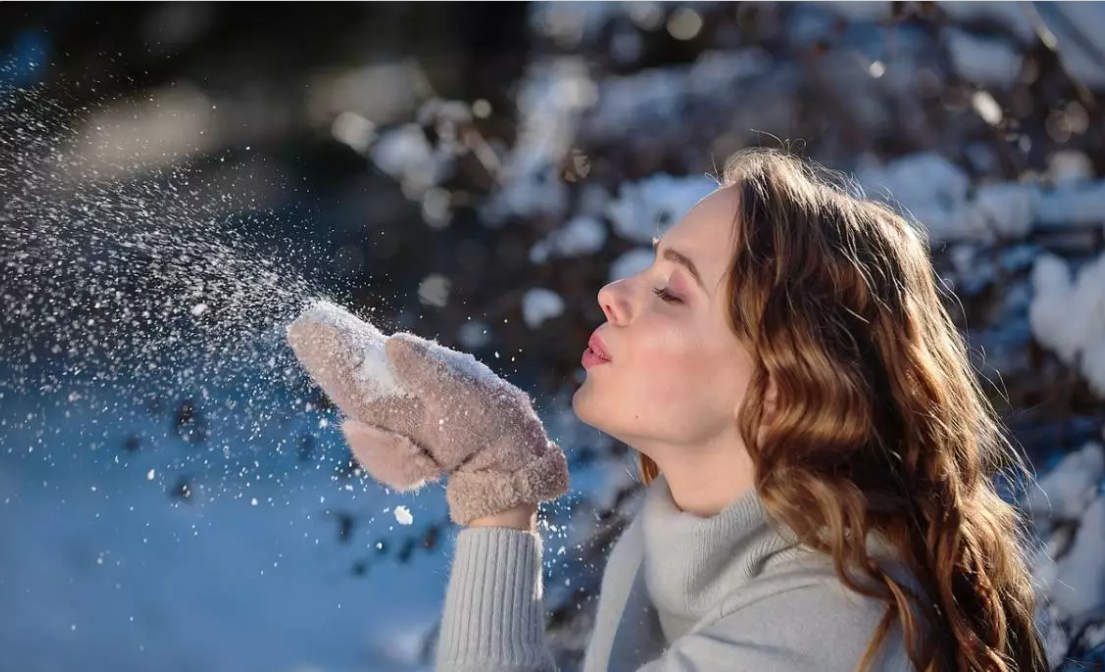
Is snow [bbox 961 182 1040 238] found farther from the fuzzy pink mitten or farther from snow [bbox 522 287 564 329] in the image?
the fuzzy pink mitten

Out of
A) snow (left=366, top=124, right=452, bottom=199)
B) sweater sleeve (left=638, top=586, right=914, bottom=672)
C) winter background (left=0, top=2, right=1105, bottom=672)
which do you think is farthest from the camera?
snow (left=366, top=124, right=452, bottom=199)

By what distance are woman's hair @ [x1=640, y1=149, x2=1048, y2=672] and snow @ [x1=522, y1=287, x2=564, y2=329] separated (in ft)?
1.85

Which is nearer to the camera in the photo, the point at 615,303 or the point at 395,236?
the point at 615,303

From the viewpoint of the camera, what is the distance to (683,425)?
3.09 ft

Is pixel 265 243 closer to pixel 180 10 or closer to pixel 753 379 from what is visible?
pixel 180 10

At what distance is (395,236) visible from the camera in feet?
5.20

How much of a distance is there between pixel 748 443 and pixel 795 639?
17cm

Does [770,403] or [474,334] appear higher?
[770,403]

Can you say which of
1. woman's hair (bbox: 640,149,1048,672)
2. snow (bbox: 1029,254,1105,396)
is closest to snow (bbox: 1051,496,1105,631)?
snow (bbox: 1029,254,1105,396)

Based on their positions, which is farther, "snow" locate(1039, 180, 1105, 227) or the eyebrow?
"snow" locate(1039, 180, 1105, 227)

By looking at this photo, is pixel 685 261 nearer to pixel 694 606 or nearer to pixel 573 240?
pixel 694 606

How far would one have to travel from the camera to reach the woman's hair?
35.3 inches

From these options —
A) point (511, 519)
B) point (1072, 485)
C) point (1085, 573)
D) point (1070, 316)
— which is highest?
point (511, 519)

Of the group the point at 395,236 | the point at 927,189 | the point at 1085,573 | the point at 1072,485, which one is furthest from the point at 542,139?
the point at 1085,573
